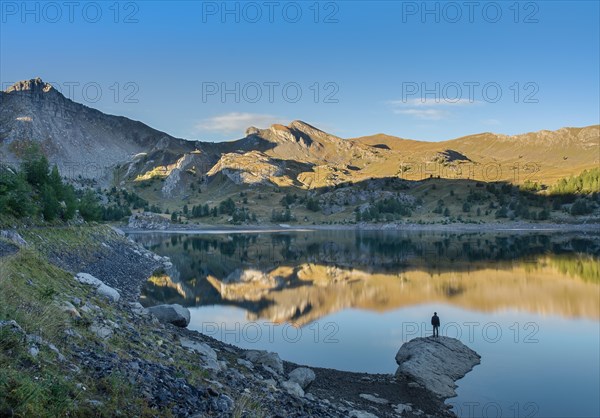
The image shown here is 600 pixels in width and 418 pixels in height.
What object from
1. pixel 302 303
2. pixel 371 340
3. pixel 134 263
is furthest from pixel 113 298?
pixel 134 263

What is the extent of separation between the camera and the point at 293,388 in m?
19.6

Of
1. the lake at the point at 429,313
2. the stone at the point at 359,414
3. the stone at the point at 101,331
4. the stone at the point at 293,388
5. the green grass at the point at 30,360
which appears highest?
the green grass at the point at 30,360

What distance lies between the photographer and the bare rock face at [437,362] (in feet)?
82.6

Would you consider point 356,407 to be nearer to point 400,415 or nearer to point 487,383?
point 400,415

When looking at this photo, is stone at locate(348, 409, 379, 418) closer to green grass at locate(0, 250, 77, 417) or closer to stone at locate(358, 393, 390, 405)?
stone at locate(358, 393, 390, 405)

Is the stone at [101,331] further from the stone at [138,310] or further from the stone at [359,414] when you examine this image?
the stone at [138,310]

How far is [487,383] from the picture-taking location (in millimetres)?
25922

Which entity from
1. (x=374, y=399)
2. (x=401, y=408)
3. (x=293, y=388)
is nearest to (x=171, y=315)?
(x=293, y=388)

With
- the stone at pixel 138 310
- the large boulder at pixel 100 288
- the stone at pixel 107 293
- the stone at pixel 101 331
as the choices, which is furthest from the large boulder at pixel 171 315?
the stone at pixel 101 331

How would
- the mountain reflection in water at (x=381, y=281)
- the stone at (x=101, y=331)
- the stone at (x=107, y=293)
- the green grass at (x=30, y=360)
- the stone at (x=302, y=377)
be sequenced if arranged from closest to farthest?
the green grass at (x=30, y=360) → the stone at (x=101, y=331) → the stone at (x=302, y=377) → the stone at (x=107, y=293) → the mountain reflection in water at (x=381, y=281)

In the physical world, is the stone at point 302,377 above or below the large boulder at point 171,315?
below

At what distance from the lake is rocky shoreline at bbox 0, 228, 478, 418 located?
118 inches

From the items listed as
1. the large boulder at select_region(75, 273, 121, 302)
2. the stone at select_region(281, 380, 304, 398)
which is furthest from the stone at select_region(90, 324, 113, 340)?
the large boulder at select_region(75, 273, 121, 302)

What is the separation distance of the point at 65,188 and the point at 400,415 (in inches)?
2110
